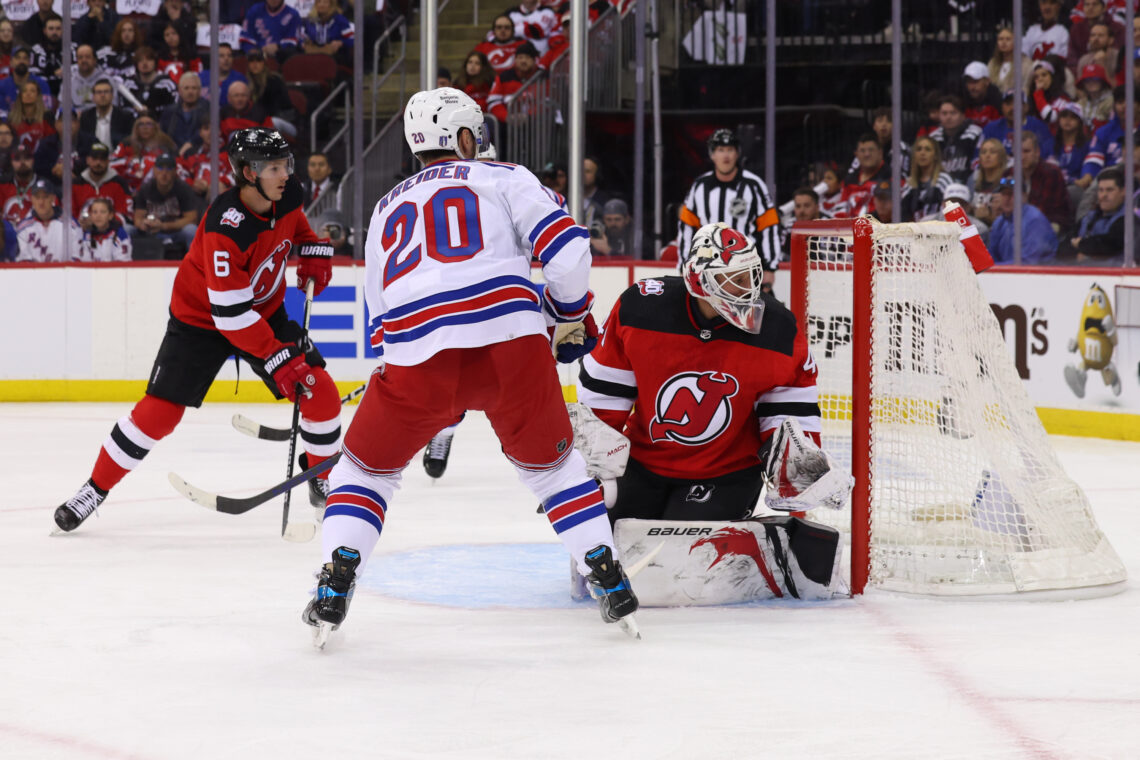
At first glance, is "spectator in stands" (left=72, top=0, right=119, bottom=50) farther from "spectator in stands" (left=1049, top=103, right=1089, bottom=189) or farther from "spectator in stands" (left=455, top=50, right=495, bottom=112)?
"spectator in stands" (left=1049, top=103, right=1089, bottom=189)

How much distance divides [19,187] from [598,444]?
211 inches

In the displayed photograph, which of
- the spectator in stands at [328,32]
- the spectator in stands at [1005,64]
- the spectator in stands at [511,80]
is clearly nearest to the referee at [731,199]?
the spectator in stands at [1005,64]

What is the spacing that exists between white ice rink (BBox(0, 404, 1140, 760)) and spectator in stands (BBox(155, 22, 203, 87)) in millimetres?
4338

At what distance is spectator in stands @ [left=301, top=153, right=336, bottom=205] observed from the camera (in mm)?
7625

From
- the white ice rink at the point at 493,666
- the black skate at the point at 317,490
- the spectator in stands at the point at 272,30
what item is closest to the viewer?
the white ice rink at the point at 493,666

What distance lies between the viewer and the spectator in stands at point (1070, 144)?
6.76m

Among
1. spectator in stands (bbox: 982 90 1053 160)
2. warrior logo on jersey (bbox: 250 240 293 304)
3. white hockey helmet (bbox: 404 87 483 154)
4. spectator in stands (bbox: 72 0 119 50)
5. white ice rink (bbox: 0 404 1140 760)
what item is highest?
spectator in stands (bbox: 72 0 119 50)

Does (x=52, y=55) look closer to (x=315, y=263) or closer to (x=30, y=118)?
(x=30, y=118)

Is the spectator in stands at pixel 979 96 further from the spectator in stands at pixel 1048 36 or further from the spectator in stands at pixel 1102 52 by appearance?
the spectator in stands at pixel 1102 52

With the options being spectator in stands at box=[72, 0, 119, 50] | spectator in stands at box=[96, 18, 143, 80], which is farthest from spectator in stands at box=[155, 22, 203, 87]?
spectator in stands at box=[72, 0, 119, 50]

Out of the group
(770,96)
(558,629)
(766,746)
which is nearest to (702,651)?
(558,629)

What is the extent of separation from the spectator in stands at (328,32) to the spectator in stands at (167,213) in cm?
101

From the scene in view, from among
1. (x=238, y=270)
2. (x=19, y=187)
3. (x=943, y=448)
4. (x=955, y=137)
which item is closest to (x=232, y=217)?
(x=238, y=270)

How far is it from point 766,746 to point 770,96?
242 inches
